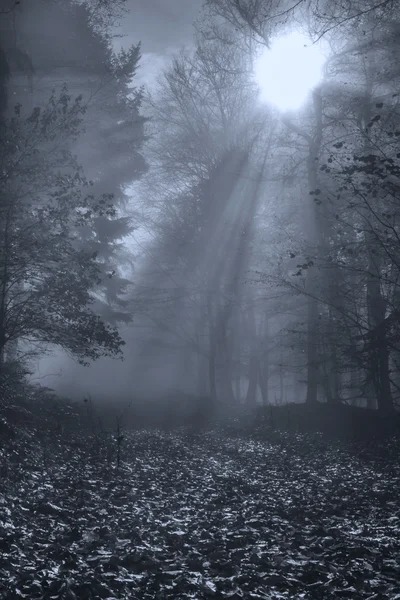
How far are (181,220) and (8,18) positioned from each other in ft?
35.3

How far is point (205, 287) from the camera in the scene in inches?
946

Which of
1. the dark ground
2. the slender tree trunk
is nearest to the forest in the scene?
the dark ground

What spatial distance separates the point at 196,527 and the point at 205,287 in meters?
17.5

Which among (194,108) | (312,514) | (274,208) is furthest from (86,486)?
(194,108)

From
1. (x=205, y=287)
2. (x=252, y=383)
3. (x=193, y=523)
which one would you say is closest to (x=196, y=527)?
(x=193, y=523)

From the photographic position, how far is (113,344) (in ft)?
44.1

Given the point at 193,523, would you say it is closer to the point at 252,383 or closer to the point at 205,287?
the point at 205,287

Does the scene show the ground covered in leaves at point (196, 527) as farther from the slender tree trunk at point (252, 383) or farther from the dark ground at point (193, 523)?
the slender tree trunk at point (252, 383)

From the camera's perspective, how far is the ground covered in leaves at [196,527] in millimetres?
4891

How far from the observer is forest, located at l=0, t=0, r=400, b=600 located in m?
5.90

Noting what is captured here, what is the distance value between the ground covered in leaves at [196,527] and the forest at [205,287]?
42 mm

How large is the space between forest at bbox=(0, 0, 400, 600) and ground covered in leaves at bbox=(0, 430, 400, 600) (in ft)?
0.14

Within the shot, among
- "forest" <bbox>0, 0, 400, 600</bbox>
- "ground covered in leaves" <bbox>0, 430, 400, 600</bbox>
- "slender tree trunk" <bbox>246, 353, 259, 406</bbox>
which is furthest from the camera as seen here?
"slender tree trunk" <bbox>246, 353, 259, 406</bbox>

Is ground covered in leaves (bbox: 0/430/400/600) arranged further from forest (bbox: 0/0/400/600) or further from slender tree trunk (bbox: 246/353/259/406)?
slender tree trunk (bbox: 246/353/259/406)
